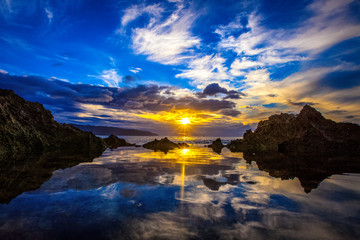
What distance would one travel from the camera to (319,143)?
2145 centimetres

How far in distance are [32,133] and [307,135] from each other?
1216 inches

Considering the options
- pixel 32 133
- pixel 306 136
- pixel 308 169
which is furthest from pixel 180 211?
pixel 306 136

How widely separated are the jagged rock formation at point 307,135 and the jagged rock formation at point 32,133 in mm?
22130

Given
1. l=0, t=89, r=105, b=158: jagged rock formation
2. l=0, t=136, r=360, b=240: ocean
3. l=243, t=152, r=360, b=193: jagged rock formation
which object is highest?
l=0, t=89, r=105, b=158: jagged rock formation

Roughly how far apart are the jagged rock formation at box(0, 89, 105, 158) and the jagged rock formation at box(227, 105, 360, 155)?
72.6ft

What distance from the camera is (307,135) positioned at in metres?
22.2

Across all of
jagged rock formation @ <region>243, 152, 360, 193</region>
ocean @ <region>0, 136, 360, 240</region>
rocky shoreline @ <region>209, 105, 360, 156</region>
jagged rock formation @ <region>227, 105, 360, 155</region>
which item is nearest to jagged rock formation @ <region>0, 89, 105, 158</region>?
ocean @ <region>0, 136, 360, 240</region>

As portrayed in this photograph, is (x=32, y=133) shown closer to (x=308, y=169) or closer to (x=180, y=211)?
(x=180, y=211)

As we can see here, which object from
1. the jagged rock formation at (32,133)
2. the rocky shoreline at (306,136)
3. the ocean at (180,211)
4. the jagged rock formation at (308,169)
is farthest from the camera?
the rocky shoreline at (306,136)

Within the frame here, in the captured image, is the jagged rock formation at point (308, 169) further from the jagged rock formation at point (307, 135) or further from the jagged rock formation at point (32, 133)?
the jagged rock formation at point (32, 133)

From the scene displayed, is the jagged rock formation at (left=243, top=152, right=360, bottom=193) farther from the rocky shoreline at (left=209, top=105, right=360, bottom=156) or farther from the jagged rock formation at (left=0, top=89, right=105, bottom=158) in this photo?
the jagged rock formation at (left=0, top=89, right=105, bottom=158)

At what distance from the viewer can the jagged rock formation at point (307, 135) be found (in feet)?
67.3

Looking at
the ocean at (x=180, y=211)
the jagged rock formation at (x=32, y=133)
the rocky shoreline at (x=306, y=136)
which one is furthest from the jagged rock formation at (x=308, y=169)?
the jagged rock formation at (x=32, y=133)

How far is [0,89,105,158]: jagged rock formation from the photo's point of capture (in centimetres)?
1452
